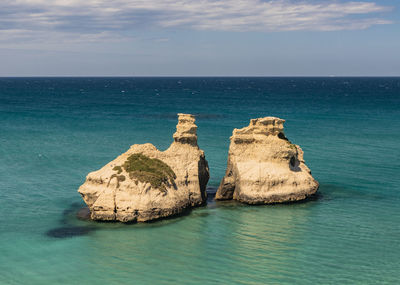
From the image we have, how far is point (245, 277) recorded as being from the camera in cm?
2512

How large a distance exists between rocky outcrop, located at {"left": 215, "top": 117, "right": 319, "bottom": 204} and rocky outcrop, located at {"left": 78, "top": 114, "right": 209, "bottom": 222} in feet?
9.31

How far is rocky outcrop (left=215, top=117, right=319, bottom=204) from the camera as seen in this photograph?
122ft

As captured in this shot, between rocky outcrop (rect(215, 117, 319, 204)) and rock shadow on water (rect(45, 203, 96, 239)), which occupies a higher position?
rocky outcrop (rect(215, 117, 319, 204))

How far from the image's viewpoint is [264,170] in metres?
37.5

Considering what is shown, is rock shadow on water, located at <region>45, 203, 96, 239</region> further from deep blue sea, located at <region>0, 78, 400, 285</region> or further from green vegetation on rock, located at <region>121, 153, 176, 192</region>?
green vegetation on rock, located at <region>121, 153, 176, 192</region>

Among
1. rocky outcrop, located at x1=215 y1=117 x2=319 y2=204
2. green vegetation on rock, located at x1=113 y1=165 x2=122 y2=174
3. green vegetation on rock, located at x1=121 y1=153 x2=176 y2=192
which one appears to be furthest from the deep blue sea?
green vegetation on rock, located at x1=113 y1=165 x2=122 y2=174

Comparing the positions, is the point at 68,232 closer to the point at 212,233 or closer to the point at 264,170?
the point at 212,233

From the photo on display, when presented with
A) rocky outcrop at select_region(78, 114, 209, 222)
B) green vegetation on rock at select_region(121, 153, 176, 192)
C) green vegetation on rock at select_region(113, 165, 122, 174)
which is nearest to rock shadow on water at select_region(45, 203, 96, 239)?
rocky outcrop at select_region(78, 114, 209, 222)

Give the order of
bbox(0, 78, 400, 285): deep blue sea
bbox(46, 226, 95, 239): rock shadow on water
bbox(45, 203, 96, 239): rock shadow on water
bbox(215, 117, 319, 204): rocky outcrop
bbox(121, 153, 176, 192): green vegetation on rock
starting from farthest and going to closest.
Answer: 1. bbox(215, 117, 319, 204): rocky outcrop
2. bbox(121, 153, 176, 192): green vegetation on rock
3. bbox(45, 203, 96, 239): rock shadow on water
4. bbox(46, 226, 95, 239): rock shadow on water
5. bbox(0, 78, 400, 285): deep blue sea

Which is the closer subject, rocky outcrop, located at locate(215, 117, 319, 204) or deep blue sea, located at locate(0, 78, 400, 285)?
deep blue sea, located at locate(0, 78, 400, 285)

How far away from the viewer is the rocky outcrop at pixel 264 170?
37156mm

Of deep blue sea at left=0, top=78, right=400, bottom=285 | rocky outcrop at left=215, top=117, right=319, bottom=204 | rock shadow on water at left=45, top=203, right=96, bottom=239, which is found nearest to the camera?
deep blue sea at left=0, top=78, right=400, bottom=285

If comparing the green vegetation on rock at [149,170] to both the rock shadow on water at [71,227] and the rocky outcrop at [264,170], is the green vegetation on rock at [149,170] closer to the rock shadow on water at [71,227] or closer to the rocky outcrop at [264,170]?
the rock shadow on water at [71,227]

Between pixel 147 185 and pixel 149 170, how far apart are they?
174 cm
